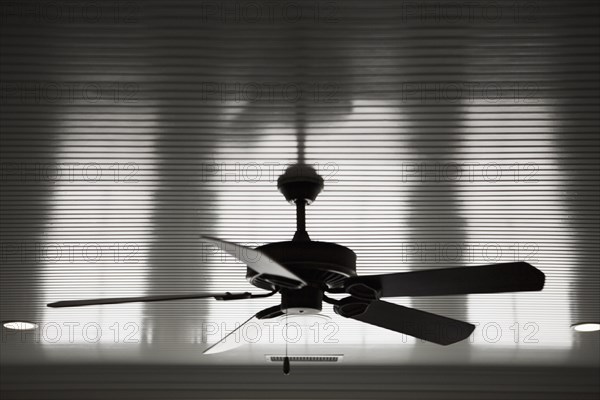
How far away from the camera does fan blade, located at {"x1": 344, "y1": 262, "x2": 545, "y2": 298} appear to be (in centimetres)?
238

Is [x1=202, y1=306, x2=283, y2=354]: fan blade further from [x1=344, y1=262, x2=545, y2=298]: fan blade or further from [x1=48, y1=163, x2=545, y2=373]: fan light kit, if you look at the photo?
[x1=344, y1=262, x2=545, y2=298]: fan blade

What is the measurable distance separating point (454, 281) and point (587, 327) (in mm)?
2621

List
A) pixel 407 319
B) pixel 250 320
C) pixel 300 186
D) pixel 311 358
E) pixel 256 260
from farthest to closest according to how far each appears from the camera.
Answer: pixel 311 358, pixel 300 186, pixel 250 320, pixel 407 319, pixel 256 260

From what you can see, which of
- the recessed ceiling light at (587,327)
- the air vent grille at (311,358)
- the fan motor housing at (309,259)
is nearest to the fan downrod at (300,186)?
the fan motor housing at (309,259)

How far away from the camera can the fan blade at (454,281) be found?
238cm

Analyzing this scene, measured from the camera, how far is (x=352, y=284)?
2670 millimetres

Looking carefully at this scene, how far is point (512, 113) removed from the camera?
2693 mm

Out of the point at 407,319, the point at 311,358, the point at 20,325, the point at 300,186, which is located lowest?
the point at 311,358

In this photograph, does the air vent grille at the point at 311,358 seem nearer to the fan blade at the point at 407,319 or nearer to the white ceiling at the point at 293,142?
the white ceiling at the point at 293,142

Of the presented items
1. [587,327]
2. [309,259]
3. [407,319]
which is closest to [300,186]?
[309,259]

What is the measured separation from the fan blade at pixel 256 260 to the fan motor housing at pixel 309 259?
123 millimetres

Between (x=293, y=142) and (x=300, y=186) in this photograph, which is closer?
(x=293, y=142)

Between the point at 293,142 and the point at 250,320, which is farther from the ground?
the point at 293,142

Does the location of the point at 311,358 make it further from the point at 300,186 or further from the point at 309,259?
the point at 309,259
